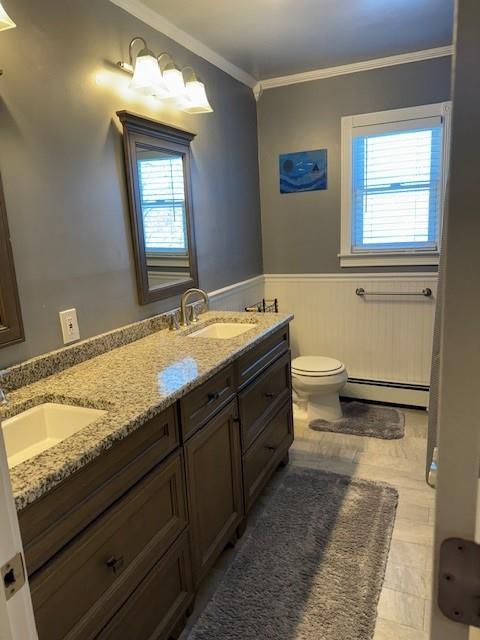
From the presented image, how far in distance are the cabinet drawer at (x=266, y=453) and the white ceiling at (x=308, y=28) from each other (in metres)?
2.03

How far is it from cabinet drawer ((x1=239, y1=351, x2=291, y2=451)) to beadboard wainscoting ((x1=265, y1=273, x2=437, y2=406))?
1093mm

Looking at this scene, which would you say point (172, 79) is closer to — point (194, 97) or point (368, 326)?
point (194, 97)

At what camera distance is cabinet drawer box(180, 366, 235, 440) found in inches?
61.6

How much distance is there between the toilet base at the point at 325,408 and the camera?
10.6 ft

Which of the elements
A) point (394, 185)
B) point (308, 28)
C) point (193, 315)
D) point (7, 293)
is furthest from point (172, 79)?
point (394, 185)

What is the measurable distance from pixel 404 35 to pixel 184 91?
1.36 meters

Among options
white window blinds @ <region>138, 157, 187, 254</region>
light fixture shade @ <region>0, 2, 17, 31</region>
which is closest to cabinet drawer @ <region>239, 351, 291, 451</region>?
white window blinds @ <region>138, 157, 187, 254</region>

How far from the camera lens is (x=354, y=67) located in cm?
309

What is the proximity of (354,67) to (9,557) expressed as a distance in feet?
11.0

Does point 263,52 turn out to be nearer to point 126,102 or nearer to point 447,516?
point 126,102

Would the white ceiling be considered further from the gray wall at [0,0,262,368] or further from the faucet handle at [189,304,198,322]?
the faucet handle at [189,304,198,322]

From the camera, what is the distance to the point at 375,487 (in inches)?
94.9

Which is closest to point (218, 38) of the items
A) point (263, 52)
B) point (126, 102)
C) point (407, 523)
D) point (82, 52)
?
point (263, 52)

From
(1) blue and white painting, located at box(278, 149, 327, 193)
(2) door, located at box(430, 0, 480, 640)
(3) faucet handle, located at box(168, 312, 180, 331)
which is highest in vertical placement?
(1) blue and white painting, located at box(278, 149, 327, 193)
